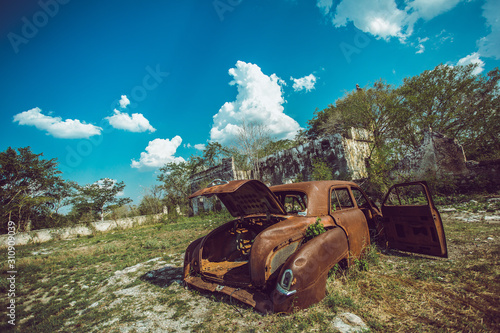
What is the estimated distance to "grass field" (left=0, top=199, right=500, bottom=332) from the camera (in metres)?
1.97

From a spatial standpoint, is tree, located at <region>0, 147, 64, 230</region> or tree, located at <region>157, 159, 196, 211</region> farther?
tree, located at <region>157, 159, 196, 211</region>

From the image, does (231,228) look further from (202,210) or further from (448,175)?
(202,210)

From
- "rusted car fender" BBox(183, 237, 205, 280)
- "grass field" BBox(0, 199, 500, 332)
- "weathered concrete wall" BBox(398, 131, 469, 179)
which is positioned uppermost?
"weathered concrete wall" BBox(398, 131, 469, 179)

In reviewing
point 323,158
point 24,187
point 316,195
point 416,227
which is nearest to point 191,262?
point 316,195

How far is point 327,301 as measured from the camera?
7.42ft

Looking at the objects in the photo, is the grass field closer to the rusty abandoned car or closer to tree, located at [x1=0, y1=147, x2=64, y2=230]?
the rusty abandoned car

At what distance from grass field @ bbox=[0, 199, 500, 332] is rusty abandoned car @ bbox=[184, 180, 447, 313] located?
179mm

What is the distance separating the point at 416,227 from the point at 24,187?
2341 cm

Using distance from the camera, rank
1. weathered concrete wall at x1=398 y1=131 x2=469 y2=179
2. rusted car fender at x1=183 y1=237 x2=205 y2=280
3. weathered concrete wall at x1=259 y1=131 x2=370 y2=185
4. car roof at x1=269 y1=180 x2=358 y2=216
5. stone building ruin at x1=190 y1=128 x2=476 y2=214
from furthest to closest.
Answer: weathered concrete wall at x1=259 y1=131 x2=370 y2=185 → stone building ruin at x1=190 y1=128 x2=476 y2=214 → weathered concrete wall at x1=398 y1=131 x2=469 y2=179 → rusted car fender at x1=183 y1=237 x2=205 y2=280 → car roof at x1=269 y1=180 x2=358 y2=216

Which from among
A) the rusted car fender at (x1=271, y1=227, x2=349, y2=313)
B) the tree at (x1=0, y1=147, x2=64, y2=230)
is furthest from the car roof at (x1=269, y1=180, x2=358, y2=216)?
the tree at (x1=0, y1=147, x2=64, y2=230)

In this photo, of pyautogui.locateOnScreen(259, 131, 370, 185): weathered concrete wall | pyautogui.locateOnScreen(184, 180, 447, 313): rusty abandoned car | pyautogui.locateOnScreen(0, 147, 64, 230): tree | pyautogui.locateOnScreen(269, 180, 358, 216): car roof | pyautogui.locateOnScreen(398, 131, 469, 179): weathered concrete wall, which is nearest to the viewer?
pyautogui.locateOnScreen(184, 180, 447, 313): rusty abandoned car

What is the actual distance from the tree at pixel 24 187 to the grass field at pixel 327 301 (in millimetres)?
15874

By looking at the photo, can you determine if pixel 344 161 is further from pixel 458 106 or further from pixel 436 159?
pixel 458 106

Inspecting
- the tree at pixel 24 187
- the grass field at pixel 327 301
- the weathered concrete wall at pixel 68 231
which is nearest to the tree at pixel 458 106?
the grass field at pixel 327 301
